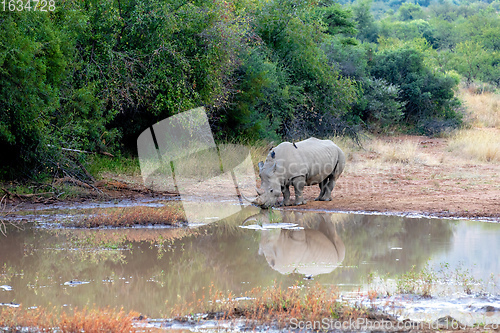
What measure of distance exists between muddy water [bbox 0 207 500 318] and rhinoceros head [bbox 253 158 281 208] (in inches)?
35.1

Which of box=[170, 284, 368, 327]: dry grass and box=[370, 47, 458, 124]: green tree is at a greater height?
box=[170, 284, 368, 327]: dry grass

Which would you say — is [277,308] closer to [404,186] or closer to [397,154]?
[404,186]

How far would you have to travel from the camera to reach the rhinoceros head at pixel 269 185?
1178 cm

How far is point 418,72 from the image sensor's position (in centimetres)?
2775

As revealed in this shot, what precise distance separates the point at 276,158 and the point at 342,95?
10.3 metres

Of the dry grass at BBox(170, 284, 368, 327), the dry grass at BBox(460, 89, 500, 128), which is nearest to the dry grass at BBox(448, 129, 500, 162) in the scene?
the dry grass at BBox(460, 89, 500, 128)

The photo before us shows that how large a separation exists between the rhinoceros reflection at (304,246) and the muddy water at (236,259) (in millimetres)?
15

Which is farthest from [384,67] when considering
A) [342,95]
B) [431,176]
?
[431,176]

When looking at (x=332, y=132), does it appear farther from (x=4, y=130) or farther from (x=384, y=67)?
(x=4, y=130)

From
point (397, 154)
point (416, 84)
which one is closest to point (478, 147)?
point (397, 154)

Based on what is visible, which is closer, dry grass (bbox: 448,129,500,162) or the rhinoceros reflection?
the rhinoceros reflection

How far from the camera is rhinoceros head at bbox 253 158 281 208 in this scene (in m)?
11.8

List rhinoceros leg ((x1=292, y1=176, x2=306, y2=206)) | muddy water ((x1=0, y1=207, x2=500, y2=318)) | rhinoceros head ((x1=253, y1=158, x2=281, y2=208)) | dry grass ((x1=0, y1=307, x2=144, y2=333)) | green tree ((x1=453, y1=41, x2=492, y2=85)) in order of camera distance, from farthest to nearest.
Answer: green tree ((x1=453, y1=41, x2=492, y2=85)), rhinoceros leg ((x1=292, y1=176, x2=306, y2=206)), rhinoceros head ((x1=253, y1=158, x2=281, y2=208)), muddy water ((x1=0, y1=207, x2=500, y2=318)), dry grass ((x1=0, y1=307, x2=144, y2=333))

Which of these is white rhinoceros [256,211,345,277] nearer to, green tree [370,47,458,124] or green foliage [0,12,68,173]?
green foliage [0,12,68,173]
